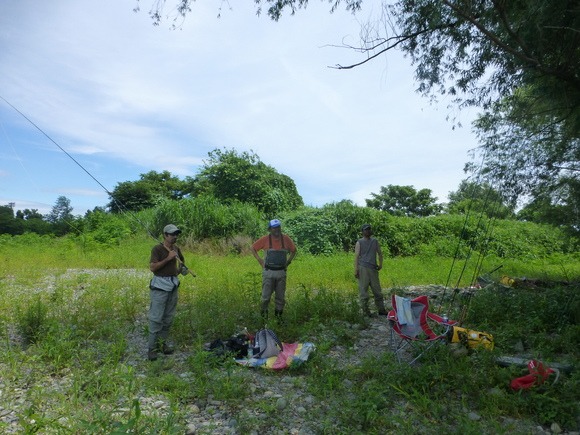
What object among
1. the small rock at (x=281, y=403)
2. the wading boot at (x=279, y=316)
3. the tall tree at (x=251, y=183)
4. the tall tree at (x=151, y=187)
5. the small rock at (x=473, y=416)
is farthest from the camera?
the tall tree at (x=151, y=187)

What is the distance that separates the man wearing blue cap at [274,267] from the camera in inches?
255

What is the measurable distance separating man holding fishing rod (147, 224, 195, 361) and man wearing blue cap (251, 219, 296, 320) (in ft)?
4.84

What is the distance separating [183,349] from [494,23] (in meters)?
5.84

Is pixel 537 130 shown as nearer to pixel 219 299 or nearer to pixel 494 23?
pixel 494 23

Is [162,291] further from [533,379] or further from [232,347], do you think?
[533,379]

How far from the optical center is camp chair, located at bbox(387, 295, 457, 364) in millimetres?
5008

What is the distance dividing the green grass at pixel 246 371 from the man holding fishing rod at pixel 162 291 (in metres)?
0.28

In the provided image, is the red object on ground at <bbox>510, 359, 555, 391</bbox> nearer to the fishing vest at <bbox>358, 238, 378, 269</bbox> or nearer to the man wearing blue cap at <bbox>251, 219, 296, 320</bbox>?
the fishing vest at <bbox>358, 238, 378, 269</bbox>

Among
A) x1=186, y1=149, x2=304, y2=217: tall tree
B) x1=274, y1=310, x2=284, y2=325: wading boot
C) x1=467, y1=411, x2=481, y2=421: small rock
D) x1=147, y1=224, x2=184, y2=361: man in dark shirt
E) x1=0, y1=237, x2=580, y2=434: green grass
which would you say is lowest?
x1=467, y1=411, x2=481, y2=421: small rock

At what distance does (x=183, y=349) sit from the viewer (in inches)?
219

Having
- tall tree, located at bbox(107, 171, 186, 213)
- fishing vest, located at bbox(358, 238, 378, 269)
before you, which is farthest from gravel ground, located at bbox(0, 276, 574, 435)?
tall tree, located at bbox(107, 171, 186, 213)

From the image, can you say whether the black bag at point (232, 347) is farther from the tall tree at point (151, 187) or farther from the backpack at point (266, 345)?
the tall tree at point (151, 187)

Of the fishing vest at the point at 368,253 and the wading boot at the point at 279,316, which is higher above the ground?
the fishing vest at the point at 368,253

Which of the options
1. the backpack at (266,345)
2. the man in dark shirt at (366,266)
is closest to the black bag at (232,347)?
the backpack at (266,345)
